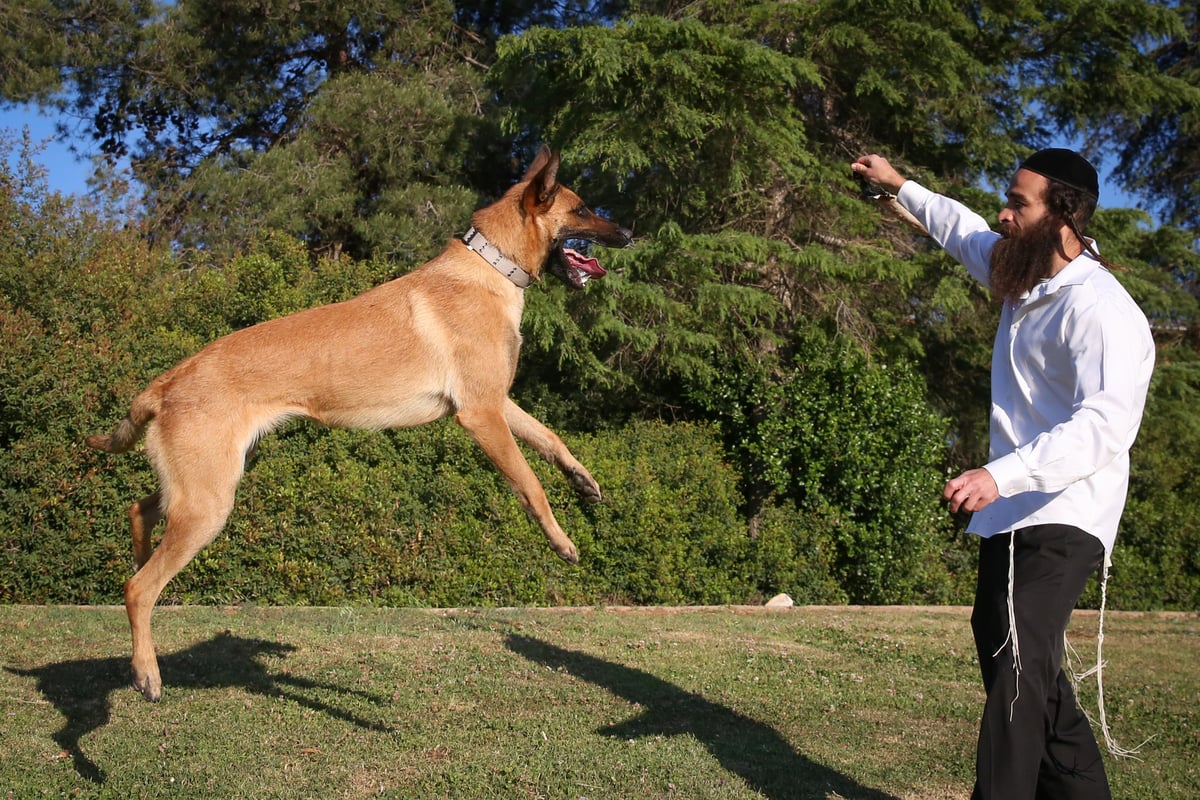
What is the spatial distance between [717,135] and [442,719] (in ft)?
31.7

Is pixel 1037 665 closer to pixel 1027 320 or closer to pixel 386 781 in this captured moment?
pixel 1027 320

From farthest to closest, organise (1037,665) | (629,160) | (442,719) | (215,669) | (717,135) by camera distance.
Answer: (717,135) < (629,160) < (215,669) < (442,719) < (1037,665)

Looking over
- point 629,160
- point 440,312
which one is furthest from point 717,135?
point 440,312

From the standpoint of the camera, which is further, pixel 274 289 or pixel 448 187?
pixel 448 187

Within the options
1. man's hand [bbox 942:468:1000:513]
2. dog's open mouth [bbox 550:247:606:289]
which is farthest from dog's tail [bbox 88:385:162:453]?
man's hand [bbox 942:468:1000:513]

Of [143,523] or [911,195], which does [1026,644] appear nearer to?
[911,195]

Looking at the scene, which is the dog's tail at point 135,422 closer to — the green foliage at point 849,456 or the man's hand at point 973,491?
the man's hand at point 973,491

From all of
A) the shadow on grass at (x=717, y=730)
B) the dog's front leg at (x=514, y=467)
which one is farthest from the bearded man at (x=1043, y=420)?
the dog's front leg at (x=514, y=467)

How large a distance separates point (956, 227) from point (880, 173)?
0.49 m

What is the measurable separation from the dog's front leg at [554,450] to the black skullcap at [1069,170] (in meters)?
2.53

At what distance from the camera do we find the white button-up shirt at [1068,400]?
3.44 metres

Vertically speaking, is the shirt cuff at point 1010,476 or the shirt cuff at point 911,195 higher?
the shirt cuff at point 911,195

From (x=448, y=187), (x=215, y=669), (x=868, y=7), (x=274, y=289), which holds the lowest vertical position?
(x=215, y=669)

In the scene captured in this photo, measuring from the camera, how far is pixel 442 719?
19.6 feet
